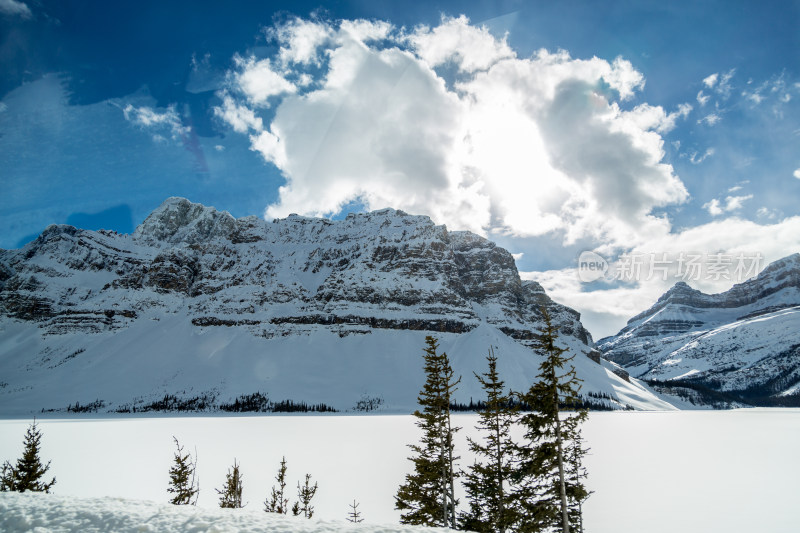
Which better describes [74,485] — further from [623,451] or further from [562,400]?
[623,451]

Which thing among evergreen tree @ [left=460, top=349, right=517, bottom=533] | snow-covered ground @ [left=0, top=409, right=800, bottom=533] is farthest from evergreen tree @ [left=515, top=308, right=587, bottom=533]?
snow-covered ground @ [left=0, top=409, right=800, bottom=533]

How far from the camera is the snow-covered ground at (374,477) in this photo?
25.3 m

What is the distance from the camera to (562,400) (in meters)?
14.2

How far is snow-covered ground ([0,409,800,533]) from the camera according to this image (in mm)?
25297

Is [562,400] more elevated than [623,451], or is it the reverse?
[562,400]

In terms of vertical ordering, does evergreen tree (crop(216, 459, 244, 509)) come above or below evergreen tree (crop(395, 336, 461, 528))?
below

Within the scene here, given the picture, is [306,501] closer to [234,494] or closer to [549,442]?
[234,494]

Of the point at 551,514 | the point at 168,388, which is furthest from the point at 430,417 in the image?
the point at 168,388

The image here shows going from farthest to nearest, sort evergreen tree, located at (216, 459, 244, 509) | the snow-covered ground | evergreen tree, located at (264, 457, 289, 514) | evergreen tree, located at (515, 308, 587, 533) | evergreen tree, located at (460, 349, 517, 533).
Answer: the snow-covered ground, evergreen tree, located at (264, 457, 289, 514), evergreen tree, located at (216, 459, 244, 509), evergreen tree, located at (460, 349, 517, 533), evergreen tree, located at (515, 308, 587, 533)

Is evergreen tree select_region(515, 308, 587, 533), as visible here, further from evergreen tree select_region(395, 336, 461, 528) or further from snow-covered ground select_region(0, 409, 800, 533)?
snow-covered ground select_region(0, 409, 800, 533)

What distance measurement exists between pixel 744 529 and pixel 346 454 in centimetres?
4036

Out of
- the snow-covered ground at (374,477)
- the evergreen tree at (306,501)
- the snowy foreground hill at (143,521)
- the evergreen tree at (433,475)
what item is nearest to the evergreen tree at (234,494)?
the evergreen tree at (306,501)

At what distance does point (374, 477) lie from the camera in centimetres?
3975

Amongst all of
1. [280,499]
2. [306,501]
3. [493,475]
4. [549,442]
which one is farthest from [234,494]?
[549,442]
